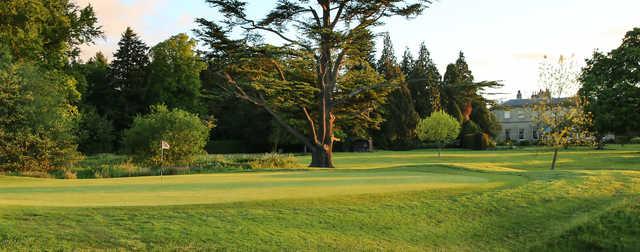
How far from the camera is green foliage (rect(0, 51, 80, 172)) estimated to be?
2523 cm

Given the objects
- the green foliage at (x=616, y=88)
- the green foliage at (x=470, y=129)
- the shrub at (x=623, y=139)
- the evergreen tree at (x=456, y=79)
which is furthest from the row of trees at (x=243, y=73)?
the shrub at (x=623, y=139)

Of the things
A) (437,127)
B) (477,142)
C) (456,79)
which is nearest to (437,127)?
(437,127)

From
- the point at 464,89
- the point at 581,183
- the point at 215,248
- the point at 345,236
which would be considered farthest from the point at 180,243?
the point at 464,89

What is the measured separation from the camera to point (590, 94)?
45.6 metres

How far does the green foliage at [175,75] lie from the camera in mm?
59719

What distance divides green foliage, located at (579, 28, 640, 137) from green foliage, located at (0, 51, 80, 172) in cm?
3478

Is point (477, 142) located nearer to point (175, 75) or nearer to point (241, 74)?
point (175, 75)

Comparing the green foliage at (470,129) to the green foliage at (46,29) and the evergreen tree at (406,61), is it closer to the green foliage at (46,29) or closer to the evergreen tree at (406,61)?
the evergreen tree at (406,61)

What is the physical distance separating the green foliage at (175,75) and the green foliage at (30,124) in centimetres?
3175

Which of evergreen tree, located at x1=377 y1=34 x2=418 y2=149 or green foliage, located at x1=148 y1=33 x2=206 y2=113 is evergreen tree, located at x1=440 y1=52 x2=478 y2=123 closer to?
evergreen tree, located at x1=377 y1=34 x2=418 y2=149

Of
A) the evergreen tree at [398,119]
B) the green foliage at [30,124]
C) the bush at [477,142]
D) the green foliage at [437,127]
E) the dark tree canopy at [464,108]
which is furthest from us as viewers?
the dark tree canopy at [464,108]

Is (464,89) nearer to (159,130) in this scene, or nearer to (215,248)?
(159,130)

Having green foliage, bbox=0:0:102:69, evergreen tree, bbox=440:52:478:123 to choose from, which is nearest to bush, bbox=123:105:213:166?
green foliage, bbox=0:0:102:69

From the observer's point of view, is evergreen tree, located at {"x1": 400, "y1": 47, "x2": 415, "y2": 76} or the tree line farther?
evergreen tree, located at {"x1": 400, "y1": 47, "x2": 415, "y2": 76}
